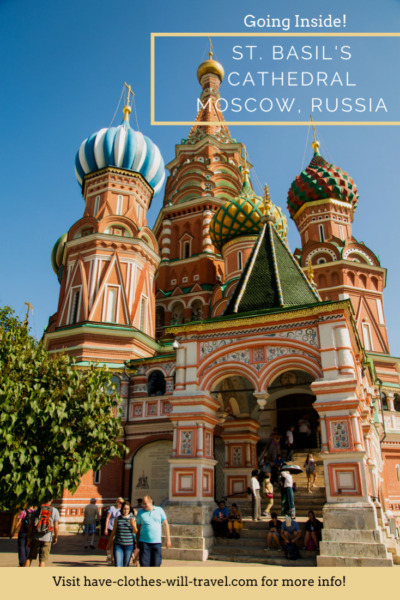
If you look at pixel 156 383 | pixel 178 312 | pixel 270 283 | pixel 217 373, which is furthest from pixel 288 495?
pixel 178 312

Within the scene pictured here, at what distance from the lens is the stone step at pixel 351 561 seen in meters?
7.13

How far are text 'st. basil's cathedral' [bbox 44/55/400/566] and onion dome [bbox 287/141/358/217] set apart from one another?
0.23 feet

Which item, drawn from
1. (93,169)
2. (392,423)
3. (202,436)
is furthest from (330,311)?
(93,169)

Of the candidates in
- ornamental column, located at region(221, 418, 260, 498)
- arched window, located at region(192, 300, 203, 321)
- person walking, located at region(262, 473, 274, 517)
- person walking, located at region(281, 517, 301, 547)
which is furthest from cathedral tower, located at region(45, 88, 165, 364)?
person walking, located at region(281, 517, 301, 547)

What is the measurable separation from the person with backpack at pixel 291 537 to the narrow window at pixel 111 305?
1042 cm

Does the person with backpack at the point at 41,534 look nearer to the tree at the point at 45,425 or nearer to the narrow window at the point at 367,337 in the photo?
the tree at the point at 45,425

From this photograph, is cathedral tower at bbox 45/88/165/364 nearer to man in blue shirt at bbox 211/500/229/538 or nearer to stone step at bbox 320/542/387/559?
man in blue shirt at bbox 211/500/229/538

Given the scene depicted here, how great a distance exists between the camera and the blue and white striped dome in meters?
20.0

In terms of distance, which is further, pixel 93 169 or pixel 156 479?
pixel 93 169
